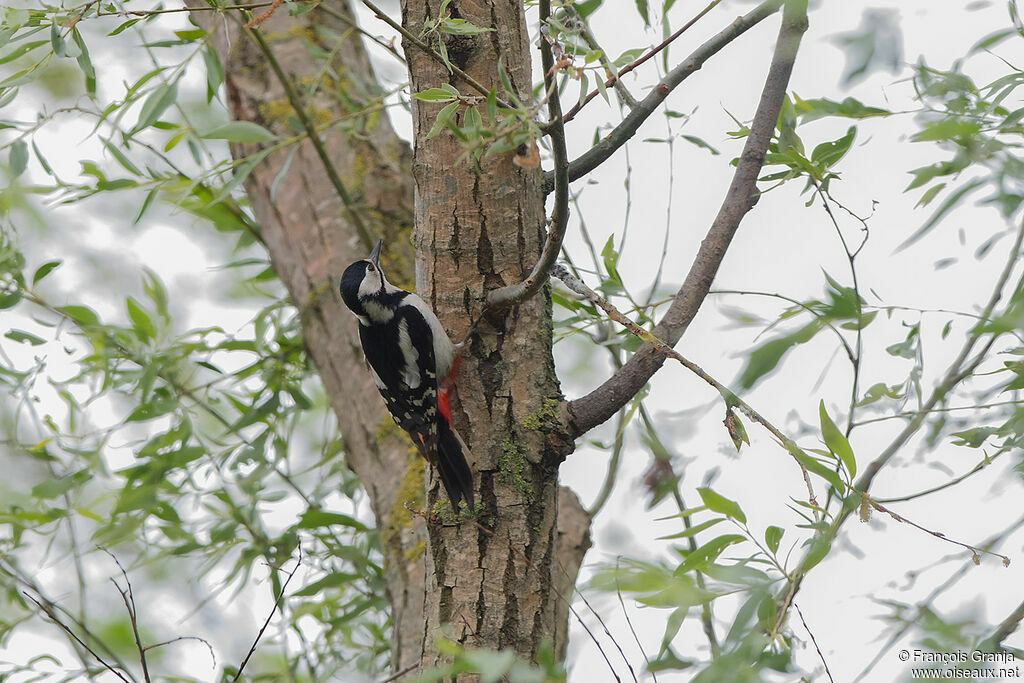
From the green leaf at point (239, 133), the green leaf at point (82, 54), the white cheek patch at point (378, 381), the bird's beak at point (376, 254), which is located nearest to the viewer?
the green leaf at point (82, 54)

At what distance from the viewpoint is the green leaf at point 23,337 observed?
6.52 feet

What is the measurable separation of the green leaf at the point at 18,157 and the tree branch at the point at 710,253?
1.06 m

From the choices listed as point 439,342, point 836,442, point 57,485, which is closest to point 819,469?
point 836,442

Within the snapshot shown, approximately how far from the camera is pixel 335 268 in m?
2.26

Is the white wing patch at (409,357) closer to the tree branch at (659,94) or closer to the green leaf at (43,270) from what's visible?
the tree branch at (659,94)

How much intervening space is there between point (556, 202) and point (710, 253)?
414 mm

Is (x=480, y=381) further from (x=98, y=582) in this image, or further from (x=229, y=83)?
(x=98, y=582)

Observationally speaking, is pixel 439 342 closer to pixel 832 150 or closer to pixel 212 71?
pixel 832 150

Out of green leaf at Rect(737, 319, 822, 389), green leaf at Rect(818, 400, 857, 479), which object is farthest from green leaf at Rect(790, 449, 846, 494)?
green leaf at Rect(737, 319, 822, 389)

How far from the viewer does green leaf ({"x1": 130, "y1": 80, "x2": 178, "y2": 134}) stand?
152 cm

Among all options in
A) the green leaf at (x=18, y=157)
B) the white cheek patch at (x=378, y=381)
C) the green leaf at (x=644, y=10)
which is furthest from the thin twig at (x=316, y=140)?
the green leaf at (x=644, y=10)

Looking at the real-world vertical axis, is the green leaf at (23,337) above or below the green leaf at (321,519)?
above

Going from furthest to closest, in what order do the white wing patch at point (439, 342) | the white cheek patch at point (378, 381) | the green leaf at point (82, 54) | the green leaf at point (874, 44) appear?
the white cheek patch at point (378, 381), the white wing patch at point (439, 342), the green leaf at point (82, 54), the green leaf at point (874, 44)

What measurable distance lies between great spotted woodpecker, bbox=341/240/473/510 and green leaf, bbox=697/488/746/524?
379 millimetres
